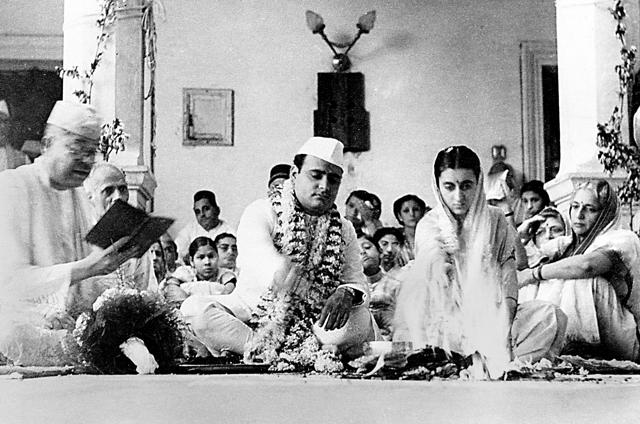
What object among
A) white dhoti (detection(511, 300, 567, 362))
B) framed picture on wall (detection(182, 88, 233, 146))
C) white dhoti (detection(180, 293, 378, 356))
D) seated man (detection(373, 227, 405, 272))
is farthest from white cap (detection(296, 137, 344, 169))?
framed picture on wall (detection(182, 88, 233, 146))

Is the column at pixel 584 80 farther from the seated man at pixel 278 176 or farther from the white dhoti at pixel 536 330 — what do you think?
the seated man at pixel 278 176

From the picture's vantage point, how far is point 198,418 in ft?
11.6

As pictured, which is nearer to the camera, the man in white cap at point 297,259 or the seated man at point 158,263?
the man in white cap at point 297,259

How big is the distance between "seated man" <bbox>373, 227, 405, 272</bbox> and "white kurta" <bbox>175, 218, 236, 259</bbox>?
1557mm

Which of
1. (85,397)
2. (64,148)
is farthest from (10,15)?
(85,397)

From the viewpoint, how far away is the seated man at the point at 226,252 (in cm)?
726

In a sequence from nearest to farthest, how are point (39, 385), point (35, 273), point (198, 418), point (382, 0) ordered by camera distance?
point (198, 418), point (39, 385), point (35, 273), point (382, 0)

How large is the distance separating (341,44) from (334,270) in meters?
4.98

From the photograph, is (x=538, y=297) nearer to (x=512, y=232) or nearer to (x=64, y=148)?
(x=512, y=232)

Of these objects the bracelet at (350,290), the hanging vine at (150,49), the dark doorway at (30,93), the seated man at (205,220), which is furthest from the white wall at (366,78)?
the bracelet at (350,290)

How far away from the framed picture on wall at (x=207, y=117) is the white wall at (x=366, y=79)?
0.06 metres

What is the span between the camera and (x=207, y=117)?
1010 centimetres

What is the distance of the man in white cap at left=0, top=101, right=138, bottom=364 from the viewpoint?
511 cm

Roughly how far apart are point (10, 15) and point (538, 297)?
563 centimetres
